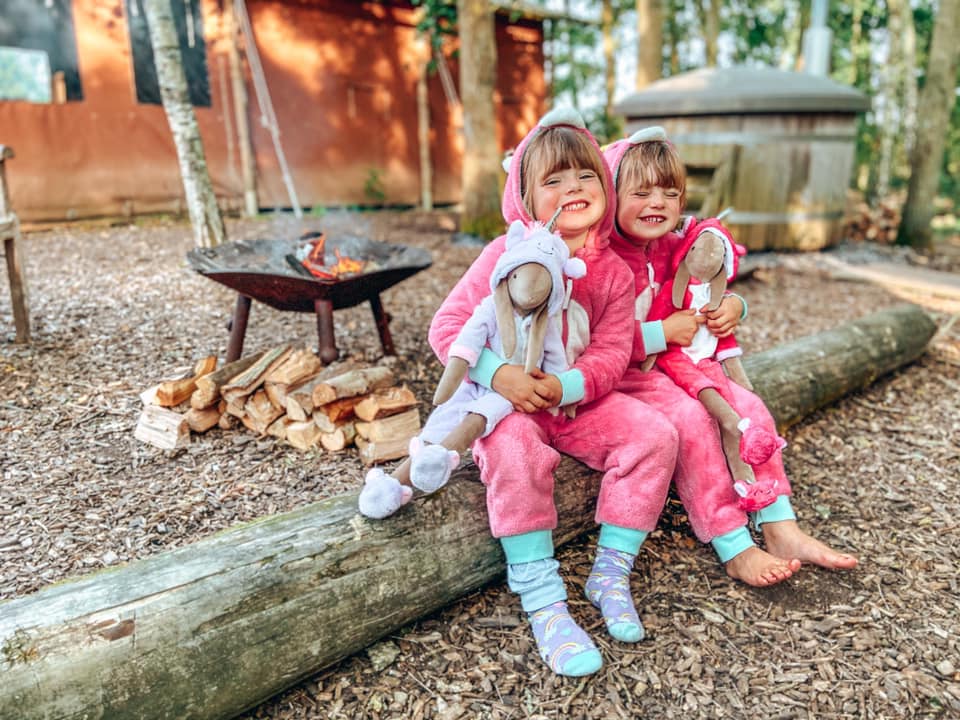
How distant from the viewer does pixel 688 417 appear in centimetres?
236

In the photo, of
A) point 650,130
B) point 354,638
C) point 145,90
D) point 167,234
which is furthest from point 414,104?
point 354,638

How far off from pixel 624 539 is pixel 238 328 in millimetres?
2330

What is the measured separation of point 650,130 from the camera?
239 cm

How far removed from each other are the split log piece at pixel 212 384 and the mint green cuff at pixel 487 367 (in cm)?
143

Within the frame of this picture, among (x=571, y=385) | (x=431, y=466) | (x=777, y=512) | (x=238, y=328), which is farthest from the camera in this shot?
(x=238, y=328)

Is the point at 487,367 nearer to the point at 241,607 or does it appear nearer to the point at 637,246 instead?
the point at 637,246

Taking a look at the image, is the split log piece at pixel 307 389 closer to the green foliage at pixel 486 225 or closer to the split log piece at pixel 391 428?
the split log piece at pixel 391 428

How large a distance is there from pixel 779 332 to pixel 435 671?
4.05 m

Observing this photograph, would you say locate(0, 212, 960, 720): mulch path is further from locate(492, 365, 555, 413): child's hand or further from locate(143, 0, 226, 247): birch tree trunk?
locate(143, 0, 226, 247): birch tree trunk

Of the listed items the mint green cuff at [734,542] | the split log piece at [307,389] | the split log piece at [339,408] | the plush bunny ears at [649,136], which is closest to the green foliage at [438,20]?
the split log piece at [307,389]

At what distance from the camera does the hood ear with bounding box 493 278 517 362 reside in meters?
2.07

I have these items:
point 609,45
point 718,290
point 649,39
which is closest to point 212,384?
point 718,290

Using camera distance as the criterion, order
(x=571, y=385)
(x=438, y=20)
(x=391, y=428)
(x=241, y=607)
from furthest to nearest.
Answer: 1. (x=438, y=20)
2. (x=391, y=428)
3. (x=571, y=385)
4. (x=241, y=607)

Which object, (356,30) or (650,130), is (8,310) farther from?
(356,30)
